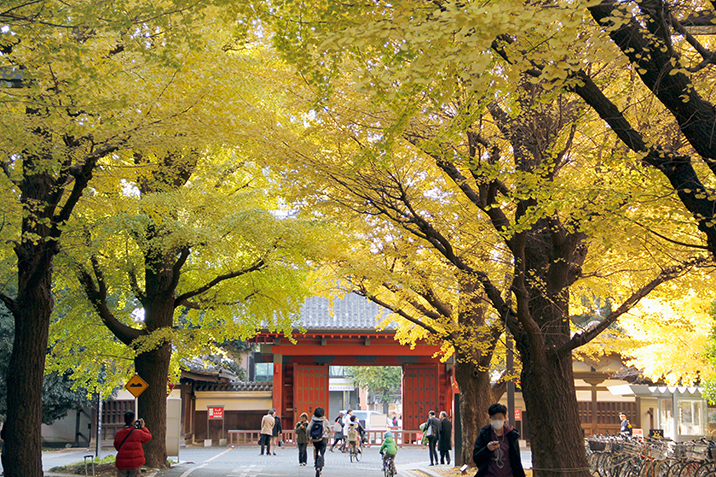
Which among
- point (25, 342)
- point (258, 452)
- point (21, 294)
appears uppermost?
point (21, 294)

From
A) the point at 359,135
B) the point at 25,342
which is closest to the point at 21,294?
the point at 25,342

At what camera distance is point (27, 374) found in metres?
10.1

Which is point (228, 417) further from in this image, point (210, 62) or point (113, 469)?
point (210, 62)

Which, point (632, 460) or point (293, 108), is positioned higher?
point (293, 108)

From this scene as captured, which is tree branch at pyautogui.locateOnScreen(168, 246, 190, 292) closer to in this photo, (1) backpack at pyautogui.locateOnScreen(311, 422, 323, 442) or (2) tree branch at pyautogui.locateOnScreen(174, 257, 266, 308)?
(2) tree branch at pyautogui.locateOnScreen(174, 257, 266, 308)

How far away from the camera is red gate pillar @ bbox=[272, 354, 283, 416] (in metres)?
27.5

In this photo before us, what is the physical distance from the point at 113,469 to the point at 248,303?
5.01 m

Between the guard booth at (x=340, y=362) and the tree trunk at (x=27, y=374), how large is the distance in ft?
55.9

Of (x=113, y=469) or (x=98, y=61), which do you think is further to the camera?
(x=113, y=469)

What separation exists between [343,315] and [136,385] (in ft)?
49.9

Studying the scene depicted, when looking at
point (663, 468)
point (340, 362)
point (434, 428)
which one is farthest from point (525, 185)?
point (340, 362)

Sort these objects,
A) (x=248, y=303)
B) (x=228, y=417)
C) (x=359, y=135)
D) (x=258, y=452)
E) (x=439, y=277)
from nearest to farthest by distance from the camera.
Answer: (x=359, y=135)
(x=439, y=277)
(x=248, y=303)
(x=258, y=452)
(x=228, y=417)

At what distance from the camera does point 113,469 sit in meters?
15.5

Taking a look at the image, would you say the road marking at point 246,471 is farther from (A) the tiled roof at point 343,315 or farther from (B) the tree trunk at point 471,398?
(A) the tiled roof at point 343,315
